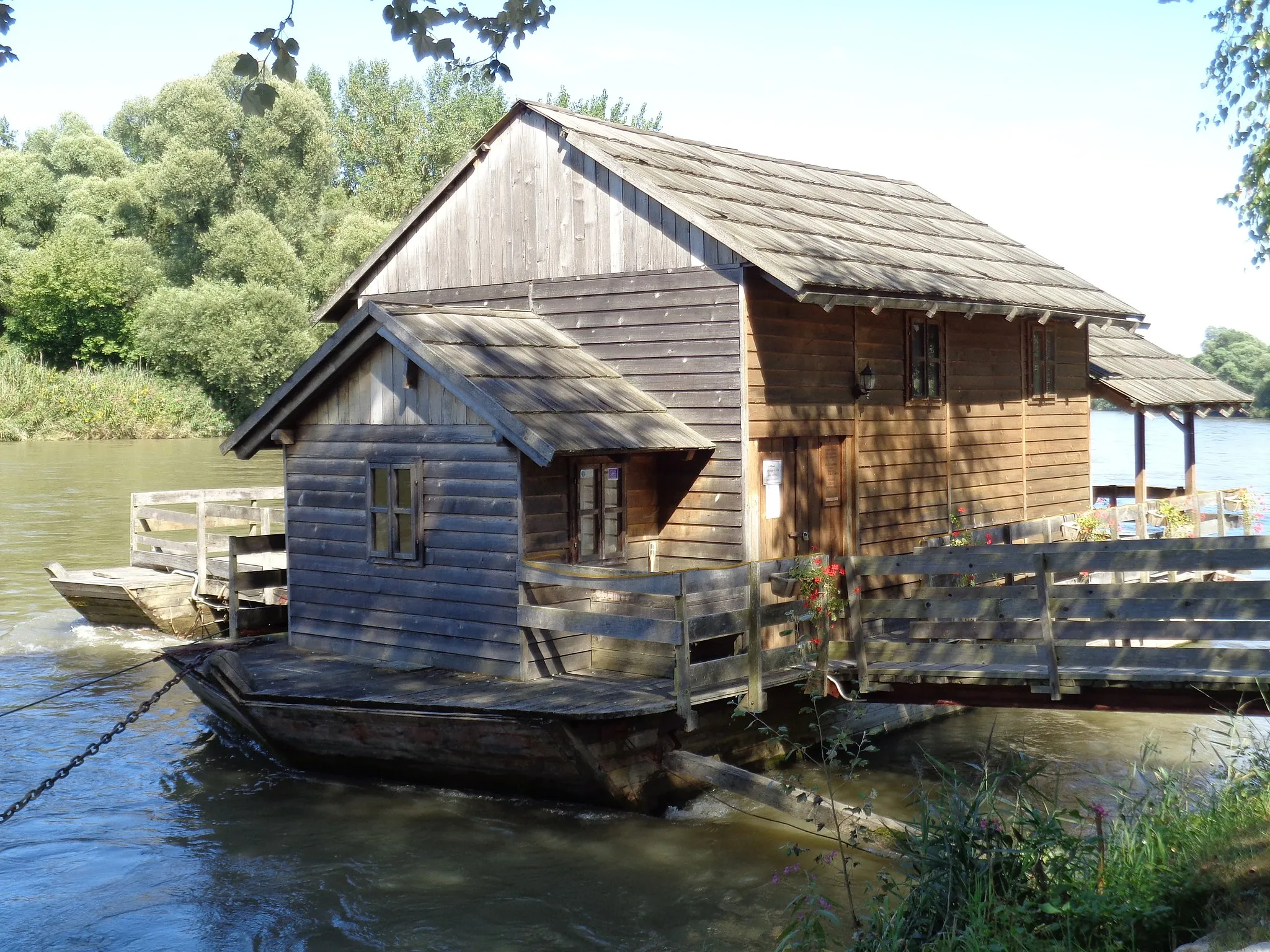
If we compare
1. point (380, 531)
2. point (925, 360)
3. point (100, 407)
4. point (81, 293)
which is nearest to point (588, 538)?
point (380, 531)

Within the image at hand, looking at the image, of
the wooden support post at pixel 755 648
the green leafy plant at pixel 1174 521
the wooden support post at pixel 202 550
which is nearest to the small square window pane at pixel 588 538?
the wooden support post at pixel 755 648

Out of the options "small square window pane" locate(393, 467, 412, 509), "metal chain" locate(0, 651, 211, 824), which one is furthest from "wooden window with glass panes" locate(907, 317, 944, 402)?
"metal chain" locate(0, 651, 211, 824)

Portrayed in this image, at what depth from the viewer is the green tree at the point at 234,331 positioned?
1861 inches

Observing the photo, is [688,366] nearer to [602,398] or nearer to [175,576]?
[602,398]

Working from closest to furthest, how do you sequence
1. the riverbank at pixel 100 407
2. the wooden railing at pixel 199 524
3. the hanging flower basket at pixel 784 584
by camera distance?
the hanging flower basket at pixel 784 584 < the wooden railing at pixel 199 524 < the riverbank at pixel 100 407

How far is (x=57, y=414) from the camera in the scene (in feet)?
158

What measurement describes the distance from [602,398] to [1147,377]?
11404mm

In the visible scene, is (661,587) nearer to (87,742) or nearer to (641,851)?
(641,851)

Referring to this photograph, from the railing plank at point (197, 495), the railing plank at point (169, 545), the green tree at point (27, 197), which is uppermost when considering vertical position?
the green tree at point (27, 197)

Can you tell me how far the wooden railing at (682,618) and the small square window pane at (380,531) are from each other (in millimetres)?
2130

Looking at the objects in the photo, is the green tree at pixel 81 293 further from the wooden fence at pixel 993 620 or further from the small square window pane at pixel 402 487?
the wooden fence at pixel 993 620

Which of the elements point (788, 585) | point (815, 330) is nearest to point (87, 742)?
point (788, 585)

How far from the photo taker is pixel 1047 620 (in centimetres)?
1048

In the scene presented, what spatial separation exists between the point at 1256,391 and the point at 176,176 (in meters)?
70.0
